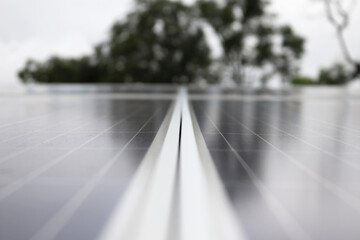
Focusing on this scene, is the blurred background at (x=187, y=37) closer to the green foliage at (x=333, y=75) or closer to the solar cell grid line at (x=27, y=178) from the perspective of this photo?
the solar cell grid line at (x=27, y=178)

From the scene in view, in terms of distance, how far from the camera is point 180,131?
5.88 m

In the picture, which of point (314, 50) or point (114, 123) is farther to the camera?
point (314, 50)

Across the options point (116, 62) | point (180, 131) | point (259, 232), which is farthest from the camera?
point (116, 62)

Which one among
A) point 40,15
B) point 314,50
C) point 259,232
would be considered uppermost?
point 40,15

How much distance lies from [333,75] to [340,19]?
54216mm

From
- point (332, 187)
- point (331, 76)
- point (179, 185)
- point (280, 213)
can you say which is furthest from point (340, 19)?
point (331, 76)

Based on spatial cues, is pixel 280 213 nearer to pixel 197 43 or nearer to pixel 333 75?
pixel 197 43

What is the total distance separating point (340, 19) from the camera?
24.4 meters

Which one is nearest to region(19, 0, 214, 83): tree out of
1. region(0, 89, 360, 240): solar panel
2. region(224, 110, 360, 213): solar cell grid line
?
region(0, 89, 360, 240): solar panel

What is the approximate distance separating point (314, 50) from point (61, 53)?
33308 millimetres

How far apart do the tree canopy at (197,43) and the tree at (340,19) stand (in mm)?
9060

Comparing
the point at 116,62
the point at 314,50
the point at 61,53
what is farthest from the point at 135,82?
the point at 61,53

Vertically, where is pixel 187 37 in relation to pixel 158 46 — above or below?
above

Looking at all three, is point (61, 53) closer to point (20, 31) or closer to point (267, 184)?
point (20, 31)
